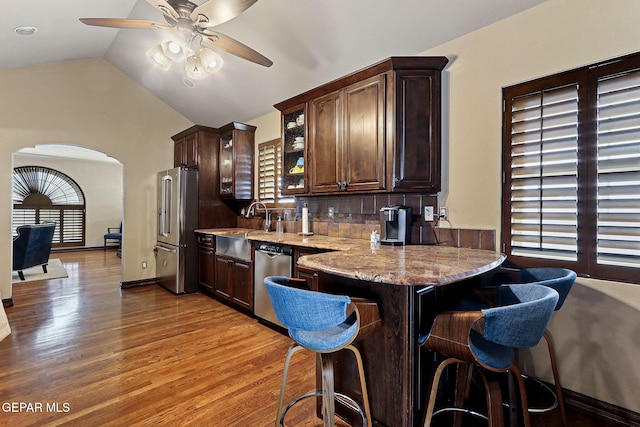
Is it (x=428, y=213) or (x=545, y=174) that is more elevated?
(x=545, y=174)

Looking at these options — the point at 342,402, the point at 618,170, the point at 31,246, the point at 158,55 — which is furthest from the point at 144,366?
the point at 31,246

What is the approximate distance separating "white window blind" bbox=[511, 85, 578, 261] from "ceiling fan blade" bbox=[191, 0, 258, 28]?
1.96m

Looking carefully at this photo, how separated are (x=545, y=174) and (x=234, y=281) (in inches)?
128

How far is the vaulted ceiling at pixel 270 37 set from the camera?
2352 millimetres

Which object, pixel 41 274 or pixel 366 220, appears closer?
pixel 366 220

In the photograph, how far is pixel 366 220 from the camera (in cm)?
315

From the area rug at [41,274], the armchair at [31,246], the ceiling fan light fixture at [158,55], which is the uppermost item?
the ceiling fan light fixture at [158,55]

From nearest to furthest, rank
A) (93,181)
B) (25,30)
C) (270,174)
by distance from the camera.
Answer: (25,30), (270,174), (93,181)

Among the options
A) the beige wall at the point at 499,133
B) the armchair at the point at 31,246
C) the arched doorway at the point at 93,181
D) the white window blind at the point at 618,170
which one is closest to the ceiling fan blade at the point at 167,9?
the beige wall at the point at 499,133

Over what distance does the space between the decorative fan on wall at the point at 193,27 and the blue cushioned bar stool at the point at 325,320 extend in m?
1.79

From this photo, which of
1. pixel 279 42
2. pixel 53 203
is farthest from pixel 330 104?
Answer: pixel 53 203

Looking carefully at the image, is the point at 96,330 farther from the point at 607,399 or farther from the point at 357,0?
the point at 607,399

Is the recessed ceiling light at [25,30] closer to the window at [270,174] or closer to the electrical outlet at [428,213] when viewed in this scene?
the window at [270,174]

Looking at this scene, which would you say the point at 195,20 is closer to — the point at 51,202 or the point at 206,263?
the point at 206,263
